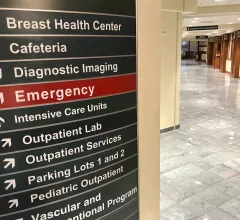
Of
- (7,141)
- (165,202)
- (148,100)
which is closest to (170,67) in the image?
(165,202)

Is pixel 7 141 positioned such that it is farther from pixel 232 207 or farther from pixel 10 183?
pixel 232 207

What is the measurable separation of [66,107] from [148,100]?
21.3 inches

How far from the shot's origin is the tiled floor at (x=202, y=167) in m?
3.06

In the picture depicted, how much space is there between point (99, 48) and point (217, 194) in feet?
9.72

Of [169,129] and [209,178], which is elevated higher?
[169,129]

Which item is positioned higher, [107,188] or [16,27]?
[16,27]

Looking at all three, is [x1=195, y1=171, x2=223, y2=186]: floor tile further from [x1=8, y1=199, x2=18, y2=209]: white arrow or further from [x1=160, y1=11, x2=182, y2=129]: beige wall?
[x1=8, y1=199, x2=18, y2=209]: white arrow

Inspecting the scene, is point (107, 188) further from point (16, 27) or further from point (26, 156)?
point (16, 27)

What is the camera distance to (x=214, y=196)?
10.9 ft

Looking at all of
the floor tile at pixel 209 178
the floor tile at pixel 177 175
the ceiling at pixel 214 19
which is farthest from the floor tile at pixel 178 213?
the ceiling at pixel 214 19

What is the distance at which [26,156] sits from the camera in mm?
1105

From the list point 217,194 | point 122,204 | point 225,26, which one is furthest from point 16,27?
point 225,26

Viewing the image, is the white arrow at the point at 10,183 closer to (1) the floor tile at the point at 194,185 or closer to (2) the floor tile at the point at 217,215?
(2) the floor tile at the point at 217,215

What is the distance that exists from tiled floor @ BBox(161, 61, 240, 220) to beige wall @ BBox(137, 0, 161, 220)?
152 cm
